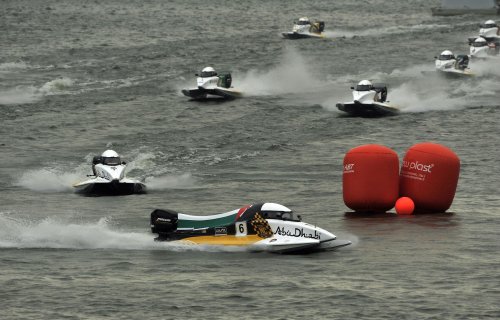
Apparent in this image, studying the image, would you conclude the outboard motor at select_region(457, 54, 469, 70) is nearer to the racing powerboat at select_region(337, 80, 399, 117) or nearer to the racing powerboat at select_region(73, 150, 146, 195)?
the racing powerboat at select_region(337, 80, 399, 117)

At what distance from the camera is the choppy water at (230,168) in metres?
35.0

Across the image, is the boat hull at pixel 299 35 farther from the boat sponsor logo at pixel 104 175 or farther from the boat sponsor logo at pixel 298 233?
the boat sponsor logo at pixel 298 233

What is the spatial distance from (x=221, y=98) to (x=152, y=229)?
44.0 metres

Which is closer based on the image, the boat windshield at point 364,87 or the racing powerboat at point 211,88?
the boat windshield at point 364,87

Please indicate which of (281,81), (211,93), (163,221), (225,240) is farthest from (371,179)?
(281,81)

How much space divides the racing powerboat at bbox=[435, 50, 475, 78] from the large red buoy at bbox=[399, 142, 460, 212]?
46.4 m

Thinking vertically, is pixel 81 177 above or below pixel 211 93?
below

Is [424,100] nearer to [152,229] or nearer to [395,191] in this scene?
[395,191]

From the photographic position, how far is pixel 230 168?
5734 centimetres

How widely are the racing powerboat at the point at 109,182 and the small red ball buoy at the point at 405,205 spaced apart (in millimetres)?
11452

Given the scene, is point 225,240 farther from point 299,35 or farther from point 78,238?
point 299,35

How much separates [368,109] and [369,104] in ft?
1.13

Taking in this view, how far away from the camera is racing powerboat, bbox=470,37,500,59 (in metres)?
103

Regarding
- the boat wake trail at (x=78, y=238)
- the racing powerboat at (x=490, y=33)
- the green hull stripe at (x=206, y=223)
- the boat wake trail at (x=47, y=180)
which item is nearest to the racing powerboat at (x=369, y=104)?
the boat wake trail at (x=47, y=180)
